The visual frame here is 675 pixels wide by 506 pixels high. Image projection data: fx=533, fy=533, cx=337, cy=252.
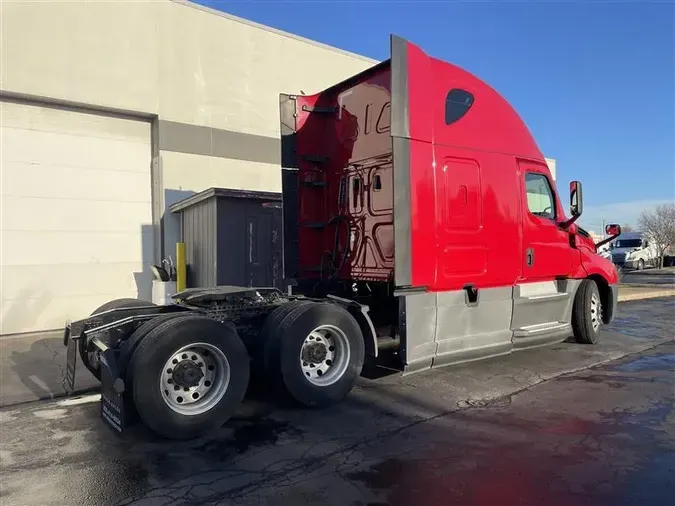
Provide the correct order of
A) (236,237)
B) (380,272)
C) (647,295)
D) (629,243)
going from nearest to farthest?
1. (380,272)
2. (236,237)
3. (647,295)
4. (629,243)

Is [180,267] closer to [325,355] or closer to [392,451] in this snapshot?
[325,355]

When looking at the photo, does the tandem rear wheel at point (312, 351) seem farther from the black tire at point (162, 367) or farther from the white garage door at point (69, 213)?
the white garage door at point (69, 213)

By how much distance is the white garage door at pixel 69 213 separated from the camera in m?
10.7

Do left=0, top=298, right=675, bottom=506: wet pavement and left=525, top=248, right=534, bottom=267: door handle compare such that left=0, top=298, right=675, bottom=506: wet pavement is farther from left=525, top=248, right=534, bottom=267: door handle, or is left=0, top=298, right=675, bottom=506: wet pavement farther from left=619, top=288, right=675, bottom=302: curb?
left=619, top=288, right=675, bottom=302: curb

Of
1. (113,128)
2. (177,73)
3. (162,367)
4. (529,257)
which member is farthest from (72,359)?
(177,73)

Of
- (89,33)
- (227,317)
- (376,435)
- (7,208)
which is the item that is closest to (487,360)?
(376,435)

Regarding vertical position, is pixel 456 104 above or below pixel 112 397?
above

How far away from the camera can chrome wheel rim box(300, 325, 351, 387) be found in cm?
552

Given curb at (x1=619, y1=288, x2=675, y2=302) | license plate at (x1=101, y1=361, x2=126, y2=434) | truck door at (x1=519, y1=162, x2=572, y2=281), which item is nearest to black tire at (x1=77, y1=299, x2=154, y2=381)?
license plate at (x1=101, y1=361, x2=126, y2=434)

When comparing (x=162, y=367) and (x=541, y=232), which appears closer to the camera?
(x=162, y=367)

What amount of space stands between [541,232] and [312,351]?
3972 millimetres

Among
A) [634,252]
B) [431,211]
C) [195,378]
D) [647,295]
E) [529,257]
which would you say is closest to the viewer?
[195,378]

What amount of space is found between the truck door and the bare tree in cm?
3486

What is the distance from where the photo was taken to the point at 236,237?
34.4ft
